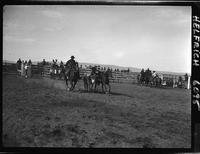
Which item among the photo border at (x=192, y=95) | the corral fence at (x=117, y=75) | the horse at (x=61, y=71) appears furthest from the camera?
the horse at (x=61, y=71)

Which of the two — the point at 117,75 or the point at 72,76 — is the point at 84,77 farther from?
the point at 117,75

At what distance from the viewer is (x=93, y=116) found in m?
4.18

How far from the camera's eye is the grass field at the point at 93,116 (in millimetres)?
4094

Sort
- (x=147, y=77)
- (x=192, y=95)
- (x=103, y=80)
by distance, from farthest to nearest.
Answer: (x=103, y=80) → (x=147, y=77) → (x=192, y=95)

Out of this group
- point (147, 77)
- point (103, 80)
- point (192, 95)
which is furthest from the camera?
point (103, 80)

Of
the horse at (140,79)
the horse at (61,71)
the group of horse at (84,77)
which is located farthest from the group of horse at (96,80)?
the horse at (140,79)

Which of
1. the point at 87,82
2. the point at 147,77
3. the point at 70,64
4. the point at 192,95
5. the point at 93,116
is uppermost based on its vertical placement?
the point at 70,64

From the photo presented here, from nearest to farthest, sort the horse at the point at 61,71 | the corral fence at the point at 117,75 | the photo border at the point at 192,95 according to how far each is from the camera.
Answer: the photo border at the point at 192,95 → the corral fence at the point at 117,75 → the horse at the point at 61,71

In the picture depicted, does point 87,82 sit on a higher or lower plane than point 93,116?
higher

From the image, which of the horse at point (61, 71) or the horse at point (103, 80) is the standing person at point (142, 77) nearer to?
the horse at point (103, 80)

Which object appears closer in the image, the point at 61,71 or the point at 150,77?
the point at 150,77

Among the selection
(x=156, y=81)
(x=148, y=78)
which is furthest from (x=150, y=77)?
(x=156, y=81)

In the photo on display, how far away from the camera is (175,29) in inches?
164

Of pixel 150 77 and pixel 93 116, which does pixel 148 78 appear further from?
pixel 93 116
